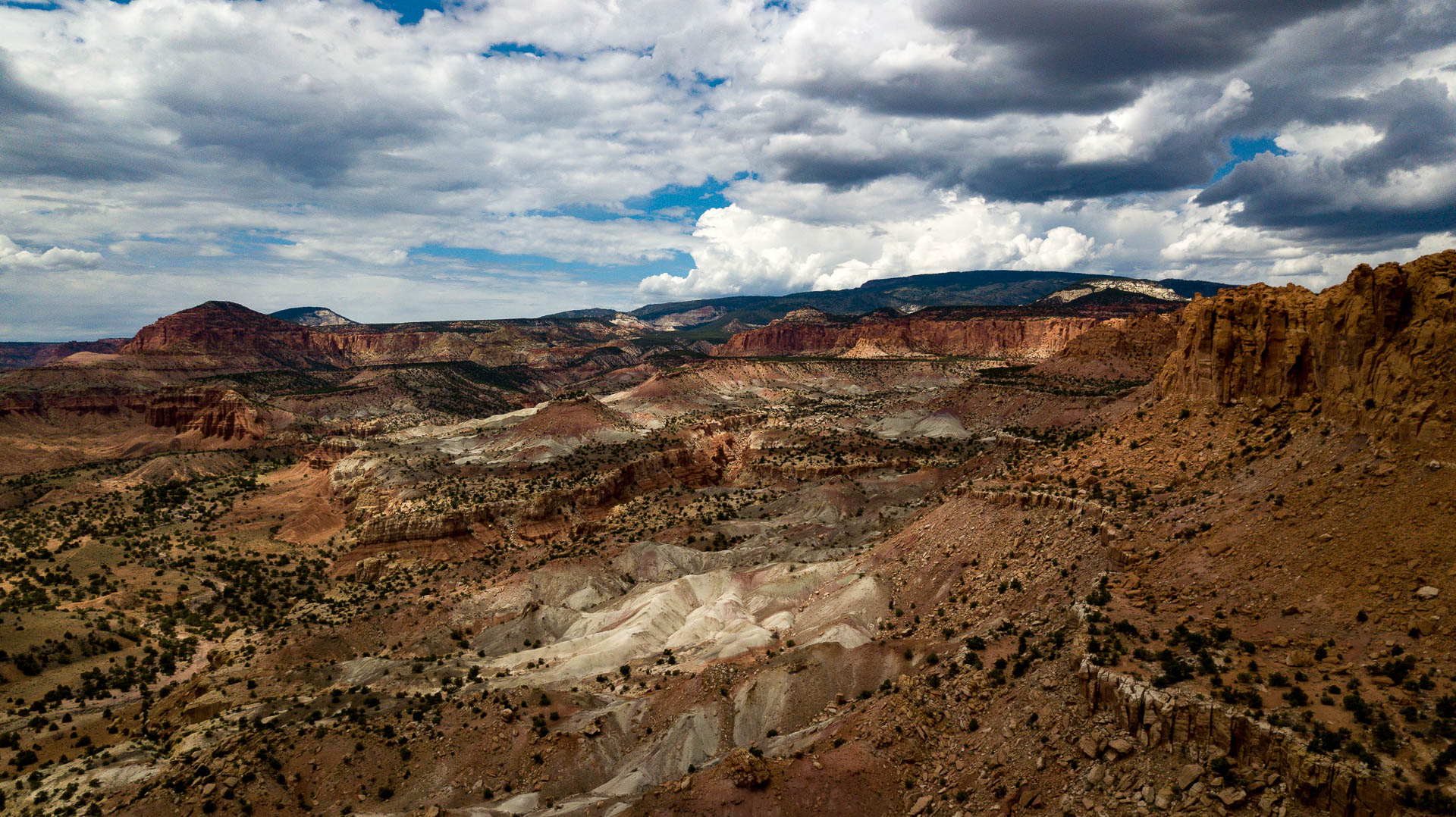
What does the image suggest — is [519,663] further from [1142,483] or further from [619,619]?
[1142,483]

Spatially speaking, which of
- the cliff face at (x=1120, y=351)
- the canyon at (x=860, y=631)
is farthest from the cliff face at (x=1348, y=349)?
the cliff face at (x=1120, y=351)

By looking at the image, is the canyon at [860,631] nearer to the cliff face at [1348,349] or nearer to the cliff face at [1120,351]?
the cliff face at [1348,349]

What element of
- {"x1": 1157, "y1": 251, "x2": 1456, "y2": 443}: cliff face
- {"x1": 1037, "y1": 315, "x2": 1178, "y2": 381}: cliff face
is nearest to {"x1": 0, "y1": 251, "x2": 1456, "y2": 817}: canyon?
{"x1": 1157, "y1": 251, "x2": 1456, "y2": 443}: cliff face

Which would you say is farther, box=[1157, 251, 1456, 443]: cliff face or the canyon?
box=[1157, 251, 1456, 443]: cliff face

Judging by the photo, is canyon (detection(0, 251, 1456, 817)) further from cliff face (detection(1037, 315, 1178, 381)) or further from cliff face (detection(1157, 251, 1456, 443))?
cliff face (detection(1037, 315, 1178, 381))

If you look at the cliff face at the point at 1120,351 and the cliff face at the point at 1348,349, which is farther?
the cliff face at the point at 1120,351

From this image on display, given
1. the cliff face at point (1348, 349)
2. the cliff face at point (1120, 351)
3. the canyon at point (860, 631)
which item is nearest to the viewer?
the canyon at point (860, 631)

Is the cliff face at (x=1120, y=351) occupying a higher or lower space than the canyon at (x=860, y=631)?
higher

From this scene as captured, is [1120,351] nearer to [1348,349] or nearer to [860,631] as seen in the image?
[1348,349]

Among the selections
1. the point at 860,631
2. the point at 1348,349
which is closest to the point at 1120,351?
the point at 1348,349

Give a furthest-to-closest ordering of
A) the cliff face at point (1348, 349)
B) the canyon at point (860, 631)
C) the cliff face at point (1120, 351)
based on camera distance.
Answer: the cliff face at point (1120, 351) < the cliff face at point (1348, 349) < the canyon at point (860, 631)
